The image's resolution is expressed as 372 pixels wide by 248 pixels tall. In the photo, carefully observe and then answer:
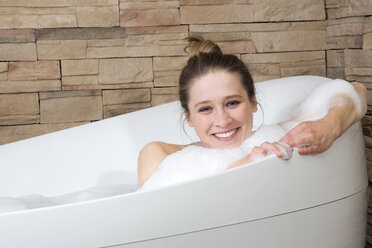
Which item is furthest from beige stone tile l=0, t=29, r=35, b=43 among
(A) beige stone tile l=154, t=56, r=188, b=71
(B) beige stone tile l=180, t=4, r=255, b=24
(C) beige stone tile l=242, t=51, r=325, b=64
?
(C) beige stone tile l=242, t=51, r=325, b=64

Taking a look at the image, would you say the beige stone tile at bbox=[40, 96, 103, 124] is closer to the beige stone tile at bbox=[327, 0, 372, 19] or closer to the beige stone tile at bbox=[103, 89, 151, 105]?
the beige stone tile at bbox=[103, 89, 151, 105]

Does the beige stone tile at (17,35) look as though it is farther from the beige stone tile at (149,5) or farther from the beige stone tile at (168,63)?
the beige stone tile at (168,63)

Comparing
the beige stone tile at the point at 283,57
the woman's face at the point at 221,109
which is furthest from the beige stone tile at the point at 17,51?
the woman's face at the point at 221,109

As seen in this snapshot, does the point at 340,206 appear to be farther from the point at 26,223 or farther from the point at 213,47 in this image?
the point at 26,223

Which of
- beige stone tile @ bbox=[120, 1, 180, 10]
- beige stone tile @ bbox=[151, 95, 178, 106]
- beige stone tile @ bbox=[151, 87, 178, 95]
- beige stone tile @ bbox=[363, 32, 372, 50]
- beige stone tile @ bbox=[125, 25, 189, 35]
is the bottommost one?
beige stone tile @ bbox=[151, 95, 178, 106]

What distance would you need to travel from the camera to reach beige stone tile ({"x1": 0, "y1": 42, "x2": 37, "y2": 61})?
7.81 feet

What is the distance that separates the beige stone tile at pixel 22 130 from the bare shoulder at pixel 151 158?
85cm

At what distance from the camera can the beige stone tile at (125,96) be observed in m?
2.49

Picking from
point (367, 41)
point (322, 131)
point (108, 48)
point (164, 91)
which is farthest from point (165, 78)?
point (322, 131)

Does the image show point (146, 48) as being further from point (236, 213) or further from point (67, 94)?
point (236, 213)

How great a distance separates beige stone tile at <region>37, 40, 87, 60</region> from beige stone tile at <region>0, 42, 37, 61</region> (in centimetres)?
3

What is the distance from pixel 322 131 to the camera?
1421mm

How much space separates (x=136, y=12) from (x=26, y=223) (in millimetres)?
1405

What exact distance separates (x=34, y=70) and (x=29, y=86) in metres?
0.07
